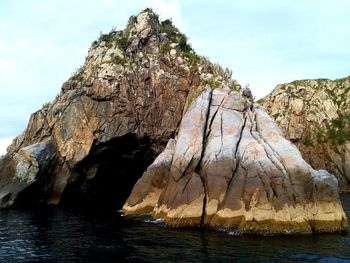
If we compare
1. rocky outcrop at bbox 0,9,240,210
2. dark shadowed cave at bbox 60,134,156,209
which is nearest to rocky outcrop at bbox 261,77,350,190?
rocky outcrop at bbox 0,9,240,210

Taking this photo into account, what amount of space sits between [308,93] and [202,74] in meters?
48.4

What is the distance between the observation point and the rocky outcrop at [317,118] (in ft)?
262

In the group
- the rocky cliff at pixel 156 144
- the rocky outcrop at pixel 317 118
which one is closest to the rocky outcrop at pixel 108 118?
the rocky cliff at pixel 156 144

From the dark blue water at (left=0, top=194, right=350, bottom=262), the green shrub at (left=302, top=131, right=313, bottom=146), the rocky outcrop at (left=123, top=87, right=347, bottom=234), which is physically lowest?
the dark blue water at (left=0, top=194, right=350, bottom=262)

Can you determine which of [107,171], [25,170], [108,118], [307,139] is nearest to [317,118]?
[307,139]

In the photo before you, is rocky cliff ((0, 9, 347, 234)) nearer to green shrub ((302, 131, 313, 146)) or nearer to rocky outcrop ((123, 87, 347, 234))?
rocky outcrop ((123, 87, 347, 234))

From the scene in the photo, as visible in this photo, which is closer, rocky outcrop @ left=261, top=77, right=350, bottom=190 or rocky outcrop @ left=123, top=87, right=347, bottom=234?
rocky outcrop @ left=123, top=87, right=347, bottom=234

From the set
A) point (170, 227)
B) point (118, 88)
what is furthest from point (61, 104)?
point (170, 227)

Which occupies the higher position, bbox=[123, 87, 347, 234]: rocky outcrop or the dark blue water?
bbox=[123, 87, 347, 234]: rocky outcrop

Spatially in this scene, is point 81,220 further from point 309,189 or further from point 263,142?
point 309,189

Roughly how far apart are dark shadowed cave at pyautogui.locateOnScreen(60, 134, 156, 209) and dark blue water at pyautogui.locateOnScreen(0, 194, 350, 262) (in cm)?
1650

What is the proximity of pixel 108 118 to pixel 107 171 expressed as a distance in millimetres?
7919

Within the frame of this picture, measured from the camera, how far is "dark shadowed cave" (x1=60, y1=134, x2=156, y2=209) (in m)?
49.4

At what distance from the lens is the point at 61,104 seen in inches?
1993
